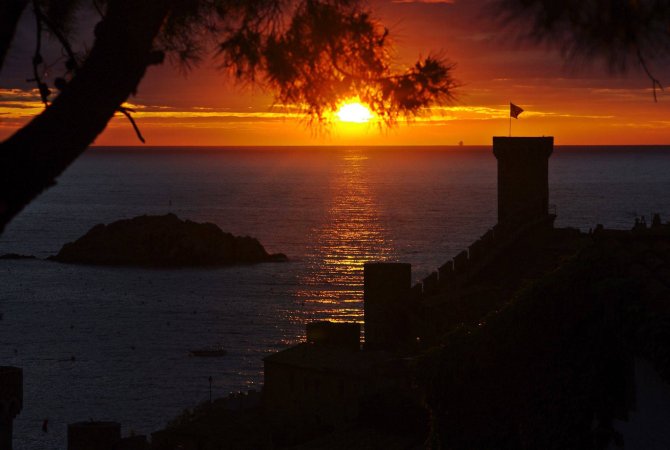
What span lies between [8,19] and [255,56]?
206 centimetres

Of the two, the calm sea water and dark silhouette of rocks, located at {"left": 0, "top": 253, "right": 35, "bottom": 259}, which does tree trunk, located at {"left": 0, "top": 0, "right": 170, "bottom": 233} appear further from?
dark silhouette of rocks, located at {"left": 0, "top": 253, "right": 35, "bottom": 259}

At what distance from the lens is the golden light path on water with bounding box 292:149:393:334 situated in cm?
6700

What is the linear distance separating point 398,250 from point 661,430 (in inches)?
3421

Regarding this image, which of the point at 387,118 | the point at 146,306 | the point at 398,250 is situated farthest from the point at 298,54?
the point at 398,250

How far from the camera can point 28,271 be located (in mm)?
90875

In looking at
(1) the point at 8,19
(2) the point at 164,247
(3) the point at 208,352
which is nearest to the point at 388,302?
(1) the point at 8,19

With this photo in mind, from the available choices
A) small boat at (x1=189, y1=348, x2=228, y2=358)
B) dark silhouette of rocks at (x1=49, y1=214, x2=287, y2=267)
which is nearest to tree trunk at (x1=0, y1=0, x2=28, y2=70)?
small boat at (x1=189, y1=348, x2=228, y2=358)

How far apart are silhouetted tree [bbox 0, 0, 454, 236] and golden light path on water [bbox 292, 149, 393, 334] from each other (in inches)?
2218

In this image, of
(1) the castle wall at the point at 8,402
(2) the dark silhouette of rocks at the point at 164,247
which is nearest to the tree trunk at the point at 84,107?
(1) the castle wall at the point at 8,402

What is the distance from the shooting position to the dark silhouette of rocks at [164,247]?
315ft

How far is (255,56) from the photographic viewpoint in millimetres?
5961

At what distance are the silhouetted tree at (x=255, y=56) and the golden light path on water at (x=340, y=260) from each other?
185 feet

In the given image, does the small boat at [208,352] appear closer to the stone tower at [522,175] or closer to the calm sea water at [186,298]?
the calm sea water at [186,298]

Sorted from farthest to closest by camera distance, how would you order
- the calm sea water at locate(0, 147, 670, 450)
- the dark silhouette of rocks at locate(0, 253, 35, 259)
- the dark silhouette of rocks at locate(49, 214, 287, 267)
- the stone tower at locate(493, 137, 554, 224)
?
the dark silhouette of rocks at locate(0, 253, 35, 259)
the dark silhouette of rocks at locate(49, 214, 287, 267)
the calm sea water at locate(0, 147, 670, 450)
the stone tower at locate(493, 137, 554, 224)
